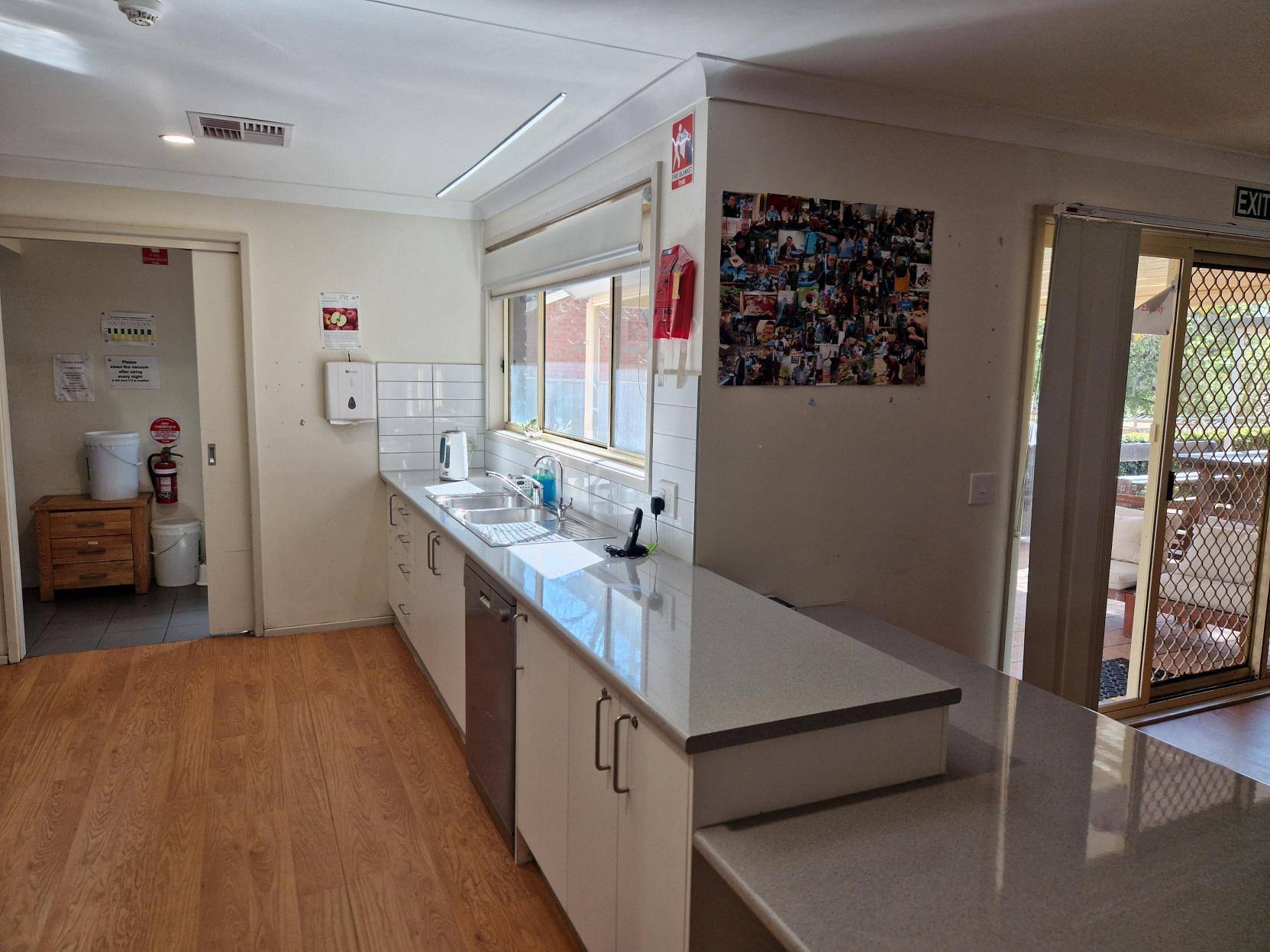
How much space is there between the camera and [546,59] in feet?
7.81

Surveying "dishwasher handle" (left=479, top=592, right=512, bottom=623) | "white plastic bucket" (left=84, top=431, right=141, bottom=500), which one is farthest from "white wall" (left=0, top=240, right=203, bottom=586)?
"dishwasher handle" (left=479, top=592, right=512, bottom=623)

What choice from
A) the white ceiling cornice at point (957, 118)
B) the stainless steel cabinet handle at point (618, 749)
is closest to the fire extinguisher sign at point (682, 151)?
the white ceiling cornice at point (957, 118)

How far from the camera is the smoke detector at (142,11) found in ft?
6.62

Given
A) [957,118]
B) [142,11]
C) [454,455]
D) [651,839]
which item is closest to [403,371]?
[454,455]

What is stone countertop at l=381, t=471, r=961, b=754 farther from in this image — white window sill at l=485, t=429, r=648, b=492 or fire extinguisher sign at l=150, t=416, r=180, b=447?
fire extinguisher sign at l=150, t=416, r=180, b=447

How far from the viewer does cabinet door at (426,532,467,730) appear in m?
3.08

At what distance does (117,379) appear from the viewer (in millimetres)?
5461

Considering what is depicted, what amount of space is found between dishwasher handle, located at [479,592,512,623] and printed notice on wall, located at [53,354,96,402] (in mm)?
4178

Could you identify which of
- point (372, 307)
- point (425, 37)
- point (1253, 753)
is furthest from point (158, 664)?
point (1253, 753)

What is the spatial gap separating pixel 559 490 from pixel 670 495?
1.04 meters

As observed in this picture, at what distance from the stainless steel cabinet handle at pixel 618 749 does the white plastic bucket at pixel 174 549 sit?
467 cm

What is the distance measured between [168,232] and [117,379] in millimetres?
1862

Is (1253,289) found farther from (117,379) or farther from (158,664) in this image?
(117,379)

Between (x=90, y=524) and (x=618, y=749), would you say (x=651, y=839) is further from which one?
(x=90, y=524)
